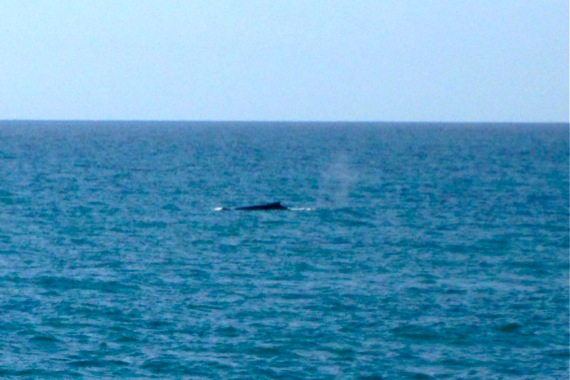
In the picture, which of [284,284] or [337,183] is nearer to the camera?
[284,284]

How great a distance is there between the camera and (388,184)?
274 ft

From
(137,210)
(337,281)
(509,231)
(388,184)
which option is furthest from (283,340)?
(388,184)

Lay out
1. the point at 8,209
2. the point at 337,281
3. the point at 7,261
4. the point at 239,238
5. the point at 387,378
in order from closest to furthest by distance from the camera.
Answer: the point at 387,378, the point at 337,281, the point at 7,261, the point at 239,238, the point at 8,209

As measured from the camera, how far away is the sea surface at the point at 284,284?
2702cm

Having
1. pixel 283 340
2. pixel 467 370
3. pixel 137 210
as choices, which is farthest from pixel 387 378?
pixel 137 210

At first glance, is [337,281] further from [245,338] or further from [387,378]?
[387,378]

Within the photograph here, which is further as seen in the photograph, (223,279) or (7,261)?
(7,261)

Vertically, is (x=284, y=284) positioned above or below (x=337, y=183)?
below

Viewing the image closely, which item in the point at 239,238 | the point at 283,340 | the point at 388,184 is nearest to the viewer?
the point at 283,340

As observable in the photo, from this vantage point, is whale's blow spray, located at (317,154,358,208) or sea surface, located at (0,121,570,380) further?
whale's blow spray, located at (317,154,358,208)

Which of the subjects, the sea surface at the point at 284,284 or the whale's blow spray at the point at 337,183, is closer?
the sea surface at the point at 284,284

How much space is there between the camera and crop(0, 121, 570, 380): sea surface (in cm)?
2702

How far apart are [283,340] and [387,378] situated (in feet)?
12.8

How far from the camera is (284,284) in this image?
36781 mm
